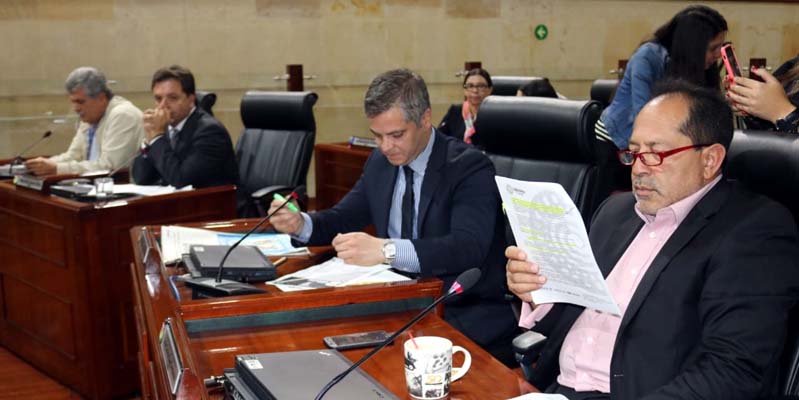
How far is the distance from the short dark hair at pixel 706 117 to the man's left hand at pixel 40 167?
282cm

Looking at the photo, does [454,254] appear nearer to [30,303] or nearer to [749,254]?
[749,254]

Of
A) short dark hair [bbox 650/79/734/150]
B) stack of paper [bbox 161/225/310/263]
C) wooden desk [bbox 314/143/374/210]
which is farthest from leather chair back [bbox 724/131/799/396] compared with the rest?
wooden desk [bbox 314/143/374/210]

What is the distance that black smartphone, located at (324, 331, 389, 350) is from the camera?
1.50 meters

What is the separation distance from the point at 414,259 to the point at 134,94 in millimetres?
4545

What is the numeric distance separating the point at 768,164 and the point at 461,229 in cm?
75

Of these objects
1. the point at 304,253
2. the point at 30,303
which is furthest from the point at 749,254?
the point at 30,303

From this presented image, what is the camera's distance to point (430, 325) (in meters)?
1.65

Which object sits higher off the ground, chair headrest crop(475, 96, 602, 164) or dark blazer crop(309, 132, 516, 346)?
chair headrest crop(475, 96, 602, 164)

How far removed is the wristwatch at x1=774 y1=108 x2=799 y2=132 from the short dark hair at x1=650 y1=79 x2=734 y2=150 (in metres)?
0.53

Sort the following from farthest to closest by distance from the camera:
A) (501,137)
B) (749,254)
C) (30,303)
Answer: (30,303) → (501,137) → (749,254)

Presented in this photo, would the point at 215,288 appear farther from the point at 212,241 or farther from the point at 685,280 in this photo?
the point at 685,280

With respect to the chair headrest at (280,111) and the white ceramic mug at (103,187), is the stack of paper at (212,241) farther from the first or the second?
the chair headrest at (280,111)

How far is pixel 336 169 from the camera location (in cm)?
464

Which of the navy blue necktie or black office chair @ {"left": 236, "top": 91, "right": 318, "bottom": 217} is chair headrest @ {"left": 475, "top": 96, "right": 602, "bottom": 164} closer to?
the navy blue necktie
